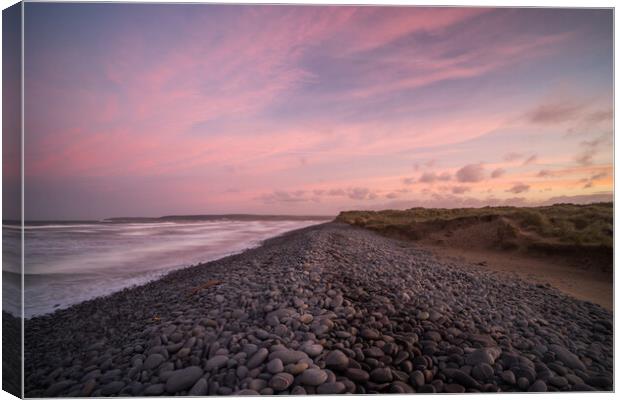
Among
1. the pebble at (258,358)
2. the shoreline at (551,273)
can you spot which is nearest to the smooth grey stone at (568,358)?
the shoreline at (551,273)

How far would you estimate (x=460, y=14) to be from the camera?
3697mm

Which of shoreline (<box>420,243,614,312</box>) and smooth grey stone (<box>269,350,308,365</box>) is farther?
shoreline (<box>420,243,614,312</box>)

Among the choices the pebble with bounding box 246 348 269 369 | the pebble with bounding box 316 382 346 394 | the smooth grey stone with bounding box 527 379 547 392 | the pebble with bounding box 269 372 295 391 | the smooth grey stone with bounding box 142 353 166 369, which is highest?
the pebble with bounding box 246 348 269 369

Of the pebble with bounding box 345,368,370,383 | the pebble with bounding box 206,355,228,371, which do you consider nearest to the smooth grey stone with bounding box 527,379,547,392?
the pebble with bounding box 345,368,370,383

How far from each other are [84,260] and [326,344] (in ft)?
25.8

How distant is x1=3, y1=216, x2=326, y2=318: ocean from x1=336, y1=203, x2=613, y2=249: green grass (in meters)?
6.06

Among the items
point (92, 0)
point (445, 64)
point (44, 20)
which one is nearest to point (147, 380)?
point (44, 20)

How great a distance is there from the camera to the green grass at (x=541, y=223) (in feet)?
13.4

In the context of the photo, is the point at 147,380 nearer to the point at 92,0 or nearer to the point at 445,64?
the point at 92,0

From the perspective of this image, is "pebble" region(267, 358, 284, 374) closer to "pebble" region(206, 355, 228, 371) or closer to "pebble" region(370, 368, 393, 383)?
"pebble" region(206, 355, 228, 371)

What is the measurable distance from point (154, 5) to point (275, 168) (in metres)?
2.49

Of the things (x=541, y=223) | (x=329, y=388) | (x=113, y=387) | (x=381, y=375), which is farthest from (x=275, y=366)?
(x=541, y=223)

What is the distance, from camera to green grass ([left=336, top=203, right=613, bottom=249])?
409 cm

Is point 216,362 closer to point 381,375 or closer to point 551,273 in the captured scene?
point 381,375
